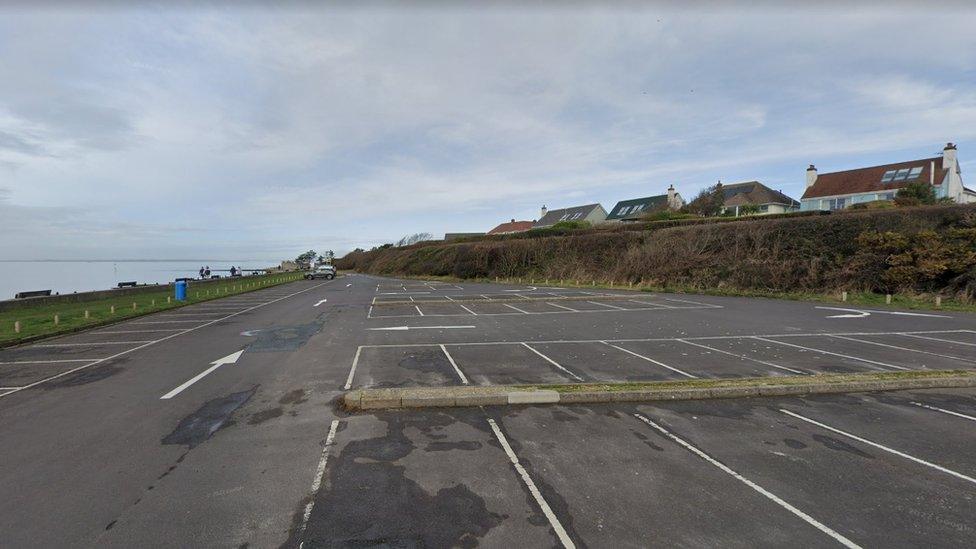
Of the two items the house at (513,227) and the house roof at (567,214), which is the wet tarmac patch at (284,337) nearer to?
the house roof at (567,214)

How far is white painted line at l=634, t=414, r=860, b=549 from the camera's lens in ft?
10.5

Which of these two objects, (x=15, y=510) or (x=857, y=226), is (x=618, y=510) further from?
(x=857, y=226)

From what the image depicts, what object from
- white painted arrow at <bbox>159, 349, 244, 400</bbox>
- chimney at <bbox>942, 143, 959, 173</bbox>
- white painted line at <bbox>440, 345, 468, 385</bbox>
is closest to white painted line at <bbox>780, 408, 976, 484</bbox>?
white painted line at <bbox>440, 345, 468, 385</bbox>

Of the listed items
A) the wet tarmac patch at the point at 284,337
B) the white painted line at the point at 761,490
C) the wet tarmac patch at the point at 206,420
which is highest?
the wet tarmac patch at the point at 284,337

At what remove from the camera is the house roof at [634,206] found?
59.8 metres

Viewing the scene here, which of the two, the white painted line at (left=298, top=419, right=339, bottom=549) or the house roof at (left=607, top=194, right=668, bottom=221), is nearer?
the white painted line at (left=298, top=419, right=339, bottom=549)

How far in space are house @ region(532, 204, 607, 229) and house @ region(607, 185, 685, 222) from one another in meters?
2.23

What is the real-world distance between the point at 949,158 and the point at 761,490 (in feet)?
158

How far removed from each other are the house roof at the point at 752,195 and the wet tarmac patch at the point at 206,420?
51.0 meters

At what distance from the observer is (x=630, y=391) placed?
6266 millimetres

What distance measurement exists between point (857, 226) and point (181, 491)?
2932cm

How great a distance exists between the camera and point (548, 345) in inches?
402

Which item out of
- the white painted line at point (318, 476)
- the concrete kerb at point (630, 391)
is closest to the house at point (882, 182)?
the concrete kerb at point (630, 391)

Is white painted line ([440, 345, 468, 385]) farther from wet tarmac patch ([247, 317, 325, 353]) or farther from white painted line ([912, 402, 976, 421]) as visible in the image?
white painted line ([912, 402, 976, 421])
